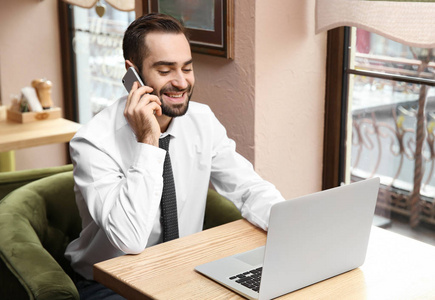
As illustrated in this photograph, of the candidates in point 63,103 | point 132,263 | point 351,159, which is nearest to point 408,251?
point 132,263

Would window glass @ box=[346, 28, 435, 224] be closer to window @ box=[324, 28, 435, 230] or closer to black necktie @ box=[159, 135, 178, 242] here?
window @ box=[324, 28, 435, 230]

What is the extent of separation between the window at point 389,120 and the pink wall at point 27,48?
242 cm

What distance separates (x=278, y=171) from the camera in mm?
2652

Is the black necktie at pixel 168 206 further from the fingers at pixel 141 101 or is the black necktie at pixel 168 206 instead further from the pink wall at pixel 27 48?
the pink wall at pixel 27 48

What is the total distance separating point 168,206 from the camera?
203 centimetres

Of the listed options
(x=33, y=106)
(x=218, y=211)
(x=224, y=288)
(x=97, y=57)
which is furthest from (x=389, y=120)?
(x=97, y=57)

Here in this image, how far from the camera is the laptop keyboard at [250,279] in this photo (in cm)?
148

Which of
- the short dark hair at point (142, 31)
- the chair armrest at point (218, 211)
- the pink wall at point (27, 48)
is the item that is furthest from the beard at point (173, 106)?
the pink wall at point (27, 48)

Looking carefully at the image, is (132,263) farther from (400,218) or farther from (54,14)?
(54,14)

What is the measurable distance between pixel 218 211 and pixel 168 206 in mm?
329

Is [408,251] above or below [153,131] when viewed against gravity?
below

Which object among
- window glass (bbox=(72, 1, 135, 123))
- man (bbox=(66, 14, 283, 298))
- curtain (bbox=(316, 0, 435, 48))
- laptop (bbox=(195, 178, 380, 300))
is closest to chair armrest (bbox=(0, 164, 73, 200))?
man (bbox=(66, 14, 283, 298))

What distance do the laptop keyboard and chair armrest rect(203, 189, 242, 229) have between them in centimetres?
70

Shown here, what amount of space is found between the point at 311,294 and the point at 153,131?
75 centimetres
